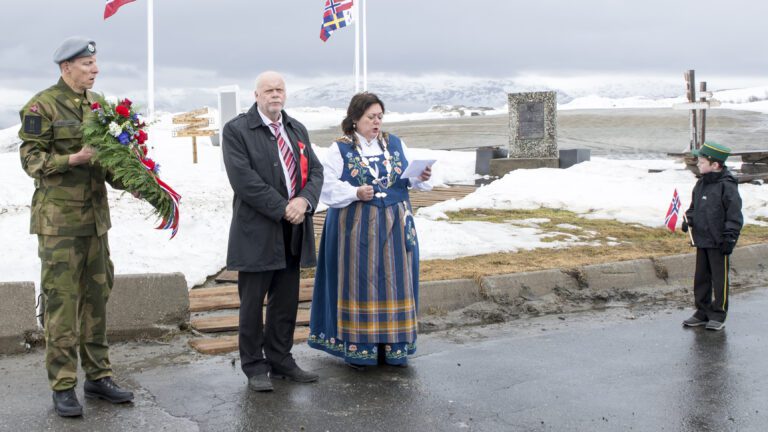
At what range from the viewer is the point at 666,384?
571cm

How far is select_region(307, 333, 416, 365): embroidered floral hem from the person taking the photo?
19.9 feet

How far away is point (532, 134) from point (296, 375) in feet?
47.7

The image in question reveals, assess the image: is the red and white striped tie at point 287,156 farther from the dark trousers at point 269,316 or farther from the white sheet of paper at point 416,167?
the white sheet of paper at point 416,167

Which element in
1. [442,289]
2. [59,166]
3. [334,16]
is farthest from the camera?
[334,16]

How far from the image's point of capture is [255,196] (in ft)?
17.9

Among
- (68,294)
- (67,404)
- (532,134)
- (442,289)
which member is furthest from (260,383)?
(532,134)

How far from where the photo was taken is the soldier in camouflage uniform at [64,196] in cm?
500

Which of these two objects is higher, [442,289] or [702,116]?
[702,116]

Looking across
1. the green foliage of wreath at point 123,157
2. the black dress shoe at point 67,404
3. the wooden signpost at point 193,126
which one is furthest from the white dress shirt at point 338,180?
the wooden signpost at point 193,126

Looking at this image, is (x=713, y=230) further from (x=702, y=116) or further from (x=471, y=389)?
(x=702, y=116)

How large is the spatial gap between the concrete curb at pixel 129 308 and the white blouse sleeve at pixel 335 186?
4.95ft

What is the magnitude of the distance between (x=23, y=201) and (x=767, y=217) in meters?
9.87

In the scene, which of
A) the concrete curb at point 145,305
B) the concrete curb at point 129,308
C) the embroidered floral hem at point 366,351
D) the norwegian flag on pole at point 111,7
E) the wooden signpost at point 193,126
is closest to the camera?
the embroidered floral hem at point 366,351

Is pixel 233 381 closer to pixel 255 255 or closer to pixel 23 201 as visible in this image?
pixel 255 255
